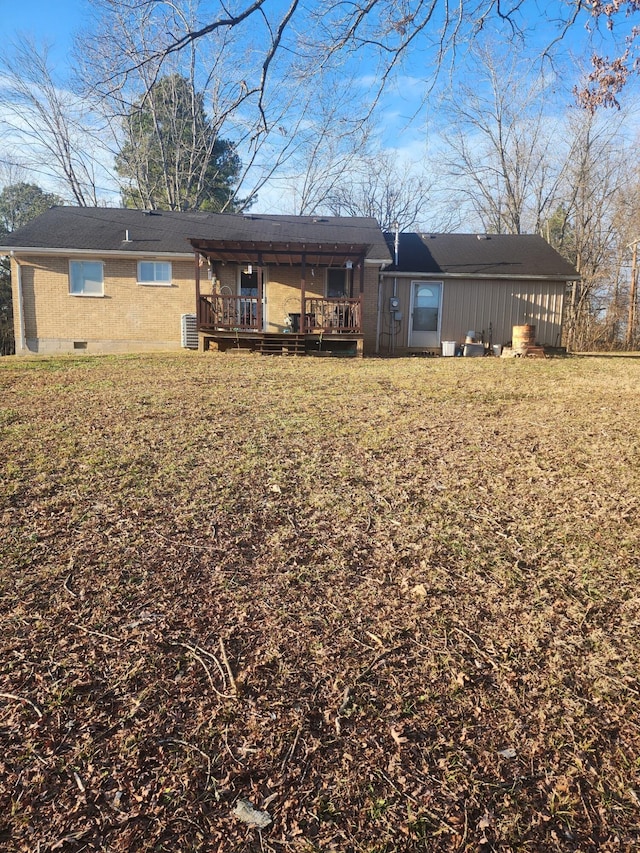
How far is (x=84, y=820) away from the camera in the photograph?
4.80ft

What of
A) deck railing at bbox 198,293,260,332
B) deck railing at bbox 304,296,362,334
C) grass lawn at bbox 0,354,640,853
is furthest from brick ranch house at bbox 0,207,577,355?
grass lawn at bbox 0,354,640,853

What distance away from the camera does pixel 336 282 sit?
15531 millimetres

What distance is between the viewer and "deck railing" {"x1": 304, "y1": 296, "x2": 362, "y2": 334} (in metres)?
12.9

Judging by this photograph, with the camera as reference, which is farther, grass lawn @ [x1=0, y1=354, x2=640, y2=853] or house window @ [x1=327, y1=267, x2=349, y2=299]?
house window @ [x1=327, y1=267, x2=349, y2=299]

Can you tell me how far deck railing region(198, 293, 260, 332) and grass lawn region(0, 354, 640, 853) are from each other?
848cm

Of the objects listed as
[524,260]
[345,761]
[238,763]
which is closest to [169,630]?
[238,763]

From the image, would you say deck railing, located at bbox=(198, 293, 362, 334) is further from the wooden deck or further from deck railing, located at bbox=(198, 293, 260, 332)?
the wooden deck

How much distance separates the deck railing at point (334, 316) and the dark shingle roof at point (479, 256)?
2667 millimetres

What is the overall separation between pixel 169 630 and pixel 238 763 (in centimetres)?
75

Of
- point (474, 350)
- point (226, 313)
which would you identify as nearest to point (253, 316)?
point (226, 313)

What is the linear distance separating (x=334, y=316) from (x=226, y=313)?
279 centimetres

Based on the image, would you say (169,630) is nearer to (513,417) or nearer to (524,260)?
(513,417)

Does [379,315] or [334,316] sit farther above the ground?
[379,315]

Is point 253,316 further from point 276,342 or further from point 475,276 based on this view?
point 475,276
